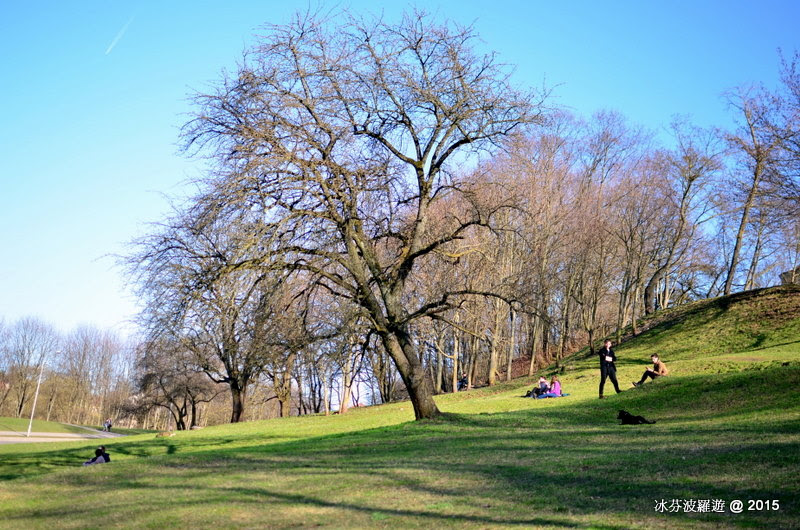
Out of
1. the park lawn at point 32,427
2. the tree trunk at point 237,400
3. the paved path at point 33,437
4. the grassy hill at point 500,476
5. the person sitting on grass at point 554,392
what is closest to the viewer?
the grassy hill at point 500,476

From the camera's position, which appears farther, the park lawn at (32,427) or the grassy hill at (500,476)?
the park lawn at (32,427)

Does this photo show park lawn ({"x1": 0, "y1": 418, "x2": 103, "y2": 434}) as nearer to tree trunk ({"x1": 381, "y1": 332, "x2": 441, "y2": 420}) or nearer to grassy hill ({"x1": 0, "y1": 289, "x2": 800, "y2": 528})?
grassy hill ({"x1": 0, "y1": 289, "x2": 800, "y2": 528})

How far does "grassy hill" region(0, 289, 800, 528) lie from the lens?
7336 mm

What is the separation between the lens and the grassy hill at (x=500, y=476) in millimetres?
7336

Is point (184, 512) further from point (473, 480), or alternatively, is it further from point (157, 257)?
point (157, 257)

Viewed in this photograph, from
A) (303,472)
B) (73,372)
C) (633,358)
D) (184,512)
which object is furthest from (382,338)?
(73,372)

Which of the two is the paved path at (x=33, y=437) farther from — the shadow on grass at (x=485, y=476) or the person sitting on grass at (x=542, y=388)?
the shadow on grass at (x=485, y=476)

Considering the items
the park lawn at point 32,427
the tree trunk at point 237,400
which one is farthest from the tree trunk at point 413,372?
the park lawn at point 32,427

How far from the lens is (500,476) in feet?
31.7

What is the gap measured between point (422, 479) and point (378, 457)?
10.1 feet

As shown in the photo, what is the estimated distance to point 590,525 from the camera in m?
6.52

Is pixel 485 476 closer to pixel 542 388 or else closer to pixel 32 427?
pixel 542 388

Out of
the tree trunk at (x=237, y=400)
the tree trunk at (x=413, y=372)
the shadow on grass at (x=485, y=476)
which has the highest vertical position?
the tree trunk at (x=237, y=400)

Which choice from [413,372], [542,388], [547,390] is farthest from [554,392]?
[413,372]
